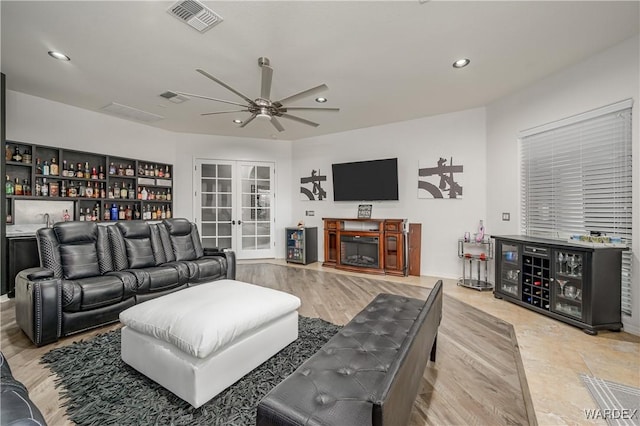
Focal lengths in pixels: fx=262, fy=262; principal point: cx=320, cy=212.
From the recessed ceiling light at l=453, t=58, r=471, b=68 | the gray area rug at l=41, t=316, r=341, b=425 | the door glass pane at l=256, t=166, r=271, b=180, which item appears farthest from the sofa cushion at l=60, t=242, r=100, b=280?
the recessed ceiling light at l=453, t=58, r=471, b=68

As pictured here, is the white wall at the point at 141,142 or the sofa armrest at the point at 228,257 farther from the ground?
the white wall at the point at 141,142

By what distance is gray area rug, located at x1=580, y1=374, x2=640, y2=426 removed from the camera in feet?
4.94

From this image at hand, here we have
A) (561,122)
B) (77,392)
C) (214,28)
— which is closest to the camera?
(77,392)

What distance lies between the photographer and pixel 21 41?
2.67 m

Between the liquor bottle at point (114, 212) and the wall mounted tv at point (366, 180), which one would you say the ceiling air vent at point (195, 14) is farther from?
the liquor bottle at point (114, 212)

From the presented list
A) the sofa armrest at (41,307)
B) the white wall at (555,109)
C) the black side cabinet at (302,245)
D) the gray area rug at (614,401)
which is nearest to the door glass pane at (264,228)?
the black side cabinet at (302,245)

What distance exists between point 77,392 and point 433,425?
7.46 ft

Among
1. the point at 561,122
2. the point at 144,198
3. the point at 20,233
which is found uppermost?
the point at 561,122

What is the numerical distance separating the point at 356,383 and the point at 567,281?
287cm

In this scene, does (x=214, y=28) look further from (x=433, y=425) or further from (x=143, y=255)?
(x=433, y=425)

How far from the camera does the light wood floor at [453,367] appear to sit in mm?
1598

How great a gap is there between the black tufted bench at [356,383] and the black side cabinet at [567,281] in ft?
6.67

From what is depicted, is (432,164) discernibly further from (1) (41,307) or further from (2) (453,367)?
(1) (41,307)

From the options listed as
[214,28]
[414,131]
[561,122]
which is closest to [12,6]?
[214,28]
